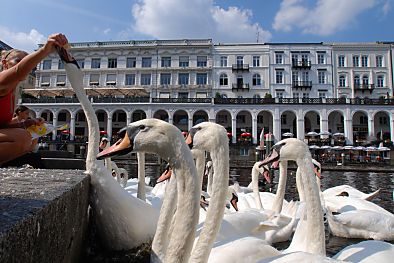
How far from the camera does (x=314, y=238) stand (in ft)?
10.5

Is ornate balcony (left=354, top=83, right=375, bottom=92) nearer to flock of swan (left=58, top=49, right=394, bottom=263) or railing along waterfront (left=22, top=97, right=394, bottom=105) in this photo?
railing along waterfront (left=22, top=97, right=394, bottom=105)

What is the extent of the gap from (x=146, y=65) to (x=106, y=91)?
7.29m

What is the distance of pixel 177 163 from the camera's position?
7.64ft

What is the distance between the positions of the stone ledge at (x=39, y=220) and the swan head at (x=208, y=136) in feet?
3.83

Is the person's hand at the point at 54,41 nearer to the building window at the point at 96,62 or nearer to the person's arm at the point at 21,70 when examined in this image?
the person's arm at the point at 21,70

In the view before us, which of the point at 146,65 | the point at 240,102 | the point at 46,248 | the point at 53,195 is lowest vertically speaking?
the point at 46,248

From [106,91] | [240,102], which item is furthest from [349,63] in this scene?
[106,91]

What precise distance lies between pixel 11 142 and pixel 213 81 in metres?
44.8

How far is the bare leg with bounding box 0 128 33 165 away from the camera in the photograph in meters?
2.18

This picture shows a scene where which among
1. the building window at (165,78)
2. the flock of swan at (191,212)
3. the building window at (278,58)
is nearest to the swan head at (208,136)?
the flock of swan at (191,212)

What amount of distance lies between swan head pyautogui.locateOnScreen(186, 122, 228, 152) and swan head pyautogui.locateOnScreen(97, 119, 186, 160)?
767 mm

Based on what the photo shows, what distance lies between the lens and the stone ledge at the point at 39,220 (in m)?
1.25

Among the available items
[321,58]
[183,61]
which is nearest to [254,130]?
[183,61]

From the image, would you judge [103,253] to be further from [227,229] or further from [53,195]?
[53,195]
